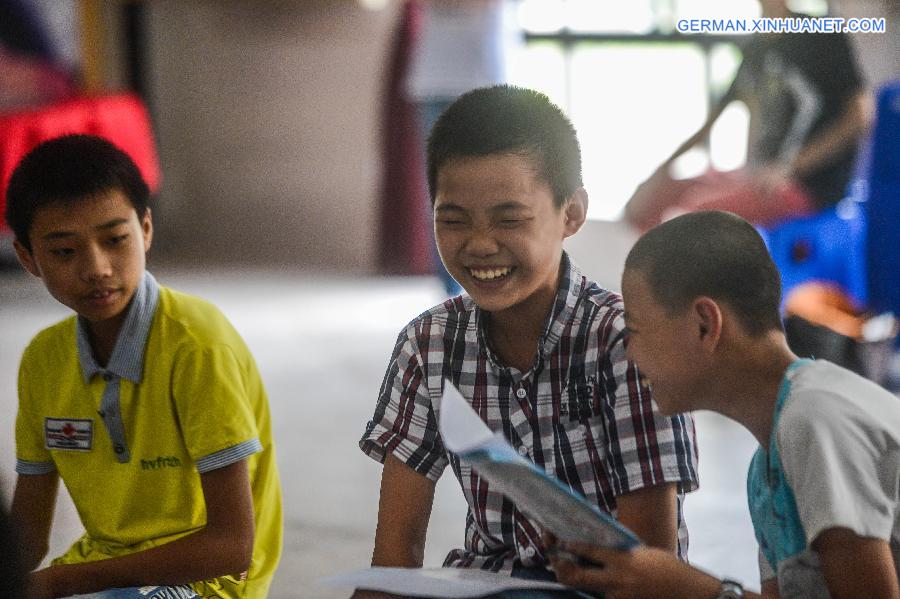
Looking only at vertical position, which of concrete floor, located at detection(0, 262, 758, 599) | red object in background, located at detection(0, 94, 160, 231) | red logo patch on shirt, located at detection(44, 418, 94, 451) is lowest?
concrete floor, located at detection(0, 262, 758, 599)

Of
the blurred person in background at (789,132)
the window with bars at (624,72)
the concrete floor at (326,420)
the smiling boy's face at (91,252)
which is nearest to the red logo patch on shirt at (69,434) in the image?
the smiling boy's face at (91,252)

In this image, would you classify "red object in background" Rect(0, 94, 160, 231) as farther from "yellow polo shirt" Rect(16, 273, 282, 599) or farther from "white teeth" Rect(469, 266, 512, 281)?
"white teeth" Rect(469, 266, 512, 281)

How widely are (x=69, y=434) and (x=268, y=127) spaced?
5.17 metres

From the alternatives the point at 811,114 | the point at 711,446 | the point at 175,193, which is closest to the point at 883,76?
the point at 811,114

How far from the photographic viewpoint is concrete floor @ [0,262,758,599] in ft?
7.26

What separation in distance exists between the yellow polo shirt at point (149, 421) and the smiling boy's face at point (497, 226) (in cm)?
30

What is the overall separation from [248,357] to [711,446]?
5.87ft

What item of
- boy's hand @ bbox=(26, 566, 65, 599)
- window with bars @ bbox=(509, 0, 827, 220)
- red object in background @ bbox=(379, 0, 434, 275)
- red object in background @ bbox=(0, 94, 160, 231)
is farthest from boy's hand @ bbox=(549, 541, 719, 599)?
red object in background @ bbox=(379, 0, 434, 275)

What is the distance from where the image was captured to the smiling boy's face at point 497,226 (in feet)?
3.86

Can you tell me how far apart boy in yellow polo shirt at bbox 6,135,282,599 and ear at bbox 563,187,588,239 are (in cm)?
40

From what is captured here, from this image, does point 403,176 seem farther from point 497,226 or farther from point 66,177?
point 497,226

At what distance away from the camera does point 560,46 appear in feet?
18.8

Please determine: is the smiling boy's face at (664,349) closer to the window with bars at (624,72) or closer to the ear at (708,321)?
the ear at (708,321)

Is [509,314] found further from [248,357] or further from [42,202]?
[42,202]
